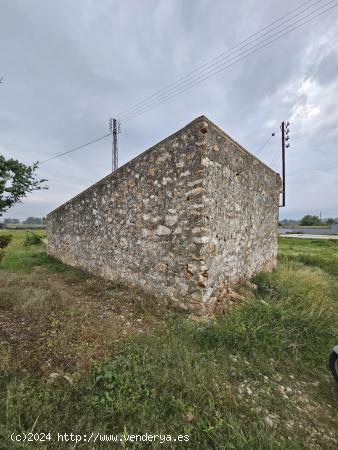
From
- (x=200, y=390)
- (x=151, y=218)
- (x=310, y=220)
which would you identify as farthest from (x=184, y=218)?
(x=310, y=220)

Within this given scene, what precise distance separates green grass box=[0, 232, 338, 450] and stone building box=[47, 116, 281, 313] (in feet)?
3.22

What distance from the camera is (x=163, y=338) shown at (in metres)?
3.03

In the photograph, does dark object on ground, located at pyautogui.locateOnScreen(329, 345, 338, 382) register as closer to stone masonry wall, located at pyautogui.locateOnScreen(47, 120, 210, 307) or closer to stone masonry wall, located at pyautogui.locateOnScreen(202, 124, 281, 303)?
stone masonry wall, located at pyautogui.locateOnScreen(202, 124, 281, 303)

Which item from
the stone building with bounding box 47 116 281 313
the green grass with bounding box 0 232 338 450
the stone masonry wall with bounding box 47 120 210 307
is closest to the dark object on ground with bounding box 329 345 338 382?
the green grass with bounding box 0 232 338 450

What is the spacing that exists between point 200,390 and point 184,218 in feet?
8.21

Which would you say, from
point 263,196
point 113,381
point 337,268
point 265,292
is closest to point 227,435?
point 113,381

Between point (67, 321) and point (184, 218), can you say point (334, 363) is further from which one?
point (67, 321)

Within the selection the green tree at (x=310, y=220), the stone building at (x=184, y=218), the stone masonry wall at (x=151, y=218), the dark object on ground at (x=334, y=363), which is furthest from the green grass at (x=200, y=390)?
the green tree at (x=310, y=220)

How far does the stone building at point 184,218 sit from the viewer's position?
380 centimetres

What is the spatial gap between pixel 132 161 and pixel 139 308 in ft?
10.2

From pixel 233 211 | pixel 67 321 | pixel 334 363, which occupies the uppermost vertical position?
pixel 233 211

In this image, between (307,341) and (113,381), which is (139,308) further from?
(307,341)

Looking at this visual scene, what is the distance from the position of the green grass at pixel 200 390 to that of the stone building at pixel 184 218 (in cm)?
98

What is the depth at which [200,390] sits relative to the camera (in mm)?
2156
